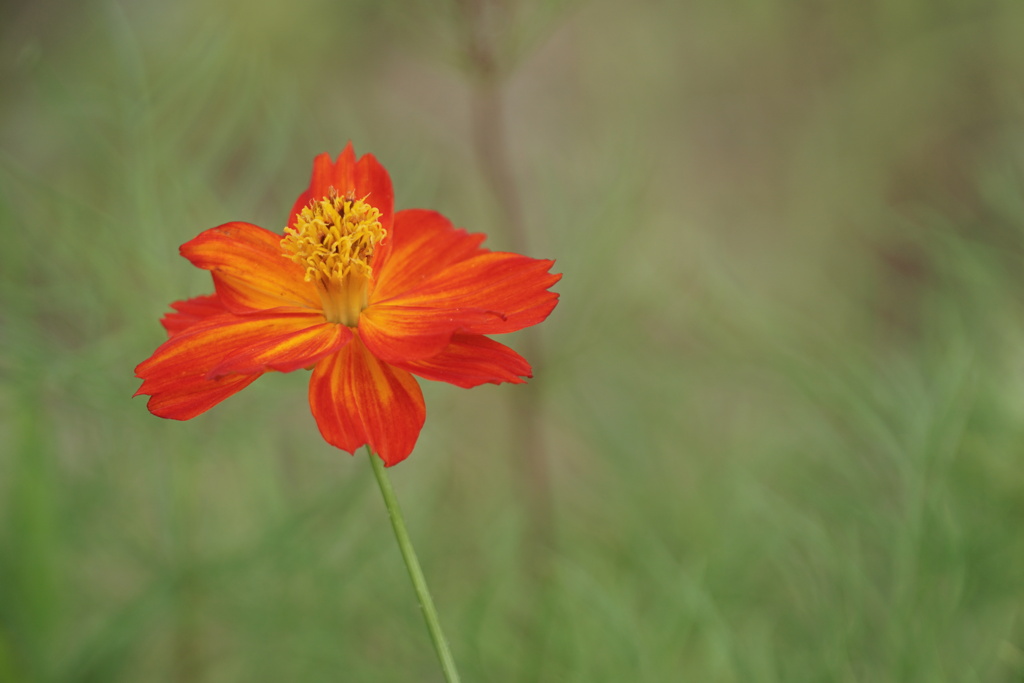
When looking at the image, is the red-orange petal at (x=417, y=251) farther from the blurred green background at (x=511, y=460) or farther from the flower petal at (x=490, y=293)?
the blurred green background at (x=511, y=460)

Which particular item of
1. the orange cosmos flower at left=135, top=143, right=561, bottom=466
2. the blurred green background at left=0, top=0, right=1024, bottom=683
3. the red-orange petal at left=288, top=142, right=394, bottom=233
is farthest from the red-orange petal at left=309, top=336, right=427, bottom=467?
the blurred green background at left=0, top=0, right=1024, bottom=683

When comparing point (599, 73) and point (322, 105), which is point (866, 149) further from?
point (322, 105)

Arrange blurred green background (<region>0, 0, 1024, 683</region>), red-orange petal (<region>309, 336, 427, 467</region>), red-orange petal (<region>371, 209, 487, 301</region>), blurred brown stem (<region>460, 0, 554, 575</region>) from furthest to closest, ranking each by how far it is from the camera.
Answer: blurred brown stem (<region>460, 0, 554, 575</region>), blurred green background (<region>0, 0, 1024, 683</region>), red-orange petal (<region>371, 209, 487, 301</region>), red-orange petal (<region>309, 336, 427, 467</region>)

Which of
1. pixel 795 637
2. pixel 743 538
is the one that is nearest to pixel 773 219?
pixel 743 538

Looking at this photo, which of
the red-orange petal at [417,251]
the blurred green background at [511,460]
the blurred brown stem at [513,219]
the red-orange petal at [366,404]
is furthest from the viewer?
the blurred brown stem at [513,219]

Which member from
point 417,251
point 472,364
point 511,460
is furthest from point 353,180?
point 511,460

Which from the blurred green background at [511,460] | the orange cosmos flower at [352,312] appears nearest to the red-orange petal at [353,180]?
the orange cosmos flower at [352,312]

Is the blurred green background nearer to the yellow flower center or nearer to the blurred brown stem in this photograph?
the blurred brown stem
